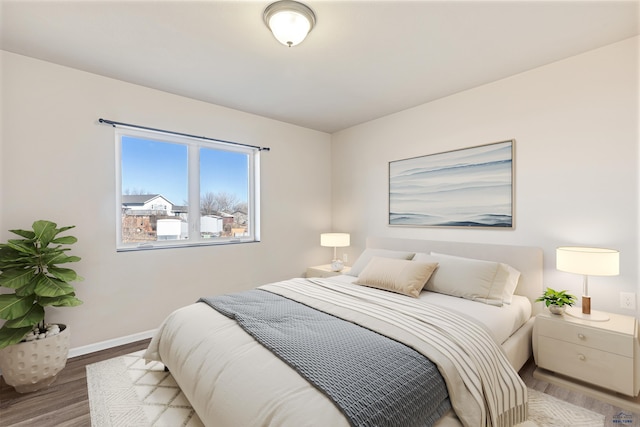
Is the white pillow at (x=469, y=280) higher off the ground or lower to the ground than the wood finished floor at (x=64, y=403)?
higher

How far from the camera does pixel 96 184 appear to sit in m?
2.65

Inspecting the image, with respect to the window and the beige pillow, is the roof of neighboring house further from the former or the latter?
the beige pillow

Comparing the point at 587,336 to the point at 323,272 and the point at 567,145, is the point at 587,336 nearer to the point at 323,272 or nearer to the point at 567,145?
the point at 567,145

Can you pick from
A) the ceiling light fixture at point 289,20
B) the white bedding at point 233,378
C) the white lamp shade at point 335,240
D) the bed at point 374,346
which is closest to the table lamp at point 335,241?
the white lamp shade at point 335,240

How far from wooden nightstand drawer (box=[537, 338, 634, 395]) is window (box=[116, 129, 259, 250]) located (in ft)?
10.2

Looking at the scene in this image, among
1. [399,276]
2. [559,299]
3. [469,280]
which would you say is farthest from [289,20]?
[559,299]

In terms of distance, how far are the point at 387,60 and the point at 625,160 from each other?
1.94m

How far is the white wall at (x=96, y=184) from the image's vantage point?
7.61ft

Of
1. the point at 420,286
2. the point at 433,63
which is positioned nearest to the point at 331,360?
the point at 420,286

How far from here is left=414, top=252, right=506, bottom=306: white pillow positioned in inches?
91.6

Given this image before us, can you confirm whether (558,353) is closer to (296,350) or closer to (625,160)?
(625,160)

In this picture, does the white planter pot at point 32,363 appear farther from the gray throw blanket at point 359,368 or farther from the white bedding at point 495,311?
the white bedding at point 495,311

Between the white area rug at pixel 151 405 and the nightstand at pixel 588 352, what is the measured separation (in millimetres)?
258

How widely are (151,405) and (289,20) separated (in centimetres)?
260
